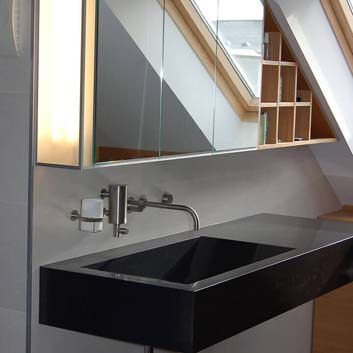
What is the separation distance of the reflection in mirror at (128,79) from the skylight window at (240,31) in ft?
1.06

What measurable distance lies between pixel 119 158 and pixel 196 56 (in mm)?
574

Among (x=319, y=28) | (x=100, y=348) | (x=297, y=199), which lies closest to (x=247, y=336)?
(x=297, y=199)

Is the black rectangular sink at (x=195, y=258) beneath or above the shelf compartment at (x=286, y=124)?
beneath

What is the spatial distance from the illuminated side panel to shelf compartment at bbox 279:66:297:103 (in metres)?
1.53

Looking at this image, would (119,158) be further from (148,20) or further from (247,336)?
(247,336)

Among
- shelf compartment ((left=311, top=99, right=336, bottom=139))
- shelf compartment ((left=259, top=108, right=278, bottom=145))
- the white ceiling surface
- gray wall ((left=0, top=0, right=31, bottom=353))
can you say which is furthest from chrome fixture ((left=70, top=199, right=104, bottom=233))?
shelf compartment ((left=311, top=99, right=336, bottom=139))

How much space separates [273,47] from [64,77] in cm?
143

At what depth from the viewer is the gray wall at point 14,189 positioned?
2.45m

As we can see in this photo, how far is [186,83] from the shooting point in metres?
2.83

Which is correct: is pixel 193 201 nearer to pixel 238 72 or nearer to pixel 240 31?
pixel 238 72

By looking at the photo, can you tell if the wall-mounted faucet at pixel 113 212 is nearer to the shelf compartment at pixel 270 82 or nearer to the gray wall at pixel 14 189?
the gray wall at pixel 14 189

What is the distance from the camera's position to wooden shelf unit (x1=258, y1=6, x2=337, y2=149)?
3.56m

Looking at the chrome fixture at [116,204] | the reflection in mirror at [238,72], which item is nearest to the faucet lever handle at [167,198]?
the reflection in mirror at [238,72]

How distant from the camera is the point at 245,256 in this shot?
10.2 feet
